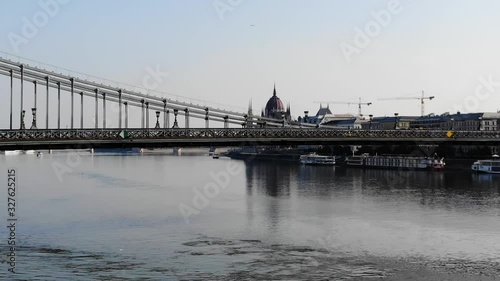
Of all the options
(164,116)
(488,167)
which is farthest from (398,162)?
(164,116)

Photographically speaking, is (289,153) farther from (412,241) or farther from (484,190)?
(412,241)

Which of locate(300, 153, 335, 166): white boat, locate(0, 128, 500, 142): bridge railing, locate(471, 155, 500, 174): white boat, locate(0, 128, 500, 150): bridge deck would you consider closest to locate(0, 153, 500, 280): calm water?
locate(0, 128, 500, 150): bridge deck

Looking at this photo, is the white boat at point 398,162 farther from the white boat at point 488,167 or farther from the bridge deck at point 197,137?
the bridge deck at point 197,137

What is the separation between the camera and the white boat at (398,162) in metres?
104

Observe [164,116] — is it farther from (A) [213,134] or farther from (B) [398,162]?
(B) [398,162]

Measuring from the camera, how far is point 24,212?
4609 cm

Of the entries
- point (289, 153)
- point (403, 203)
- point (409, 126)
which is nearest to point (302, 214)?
point (403, 203)

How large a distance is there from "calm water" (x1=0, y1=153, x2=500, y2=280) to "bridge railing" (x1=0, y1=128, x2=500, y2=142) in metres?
5.16

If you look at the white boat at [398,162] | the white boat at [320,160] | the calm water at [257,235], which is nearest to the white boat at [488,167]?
the white boat at [398,162]

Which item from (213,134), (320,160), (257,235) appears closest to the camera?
(257,235)

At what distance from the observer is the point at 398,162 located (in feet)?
370

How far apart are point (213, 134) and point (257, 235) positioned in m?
16.5

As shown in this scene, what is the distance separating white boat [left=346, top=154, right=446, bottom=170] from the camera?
104m

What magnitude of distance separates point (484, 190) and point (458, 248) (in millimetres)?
35448
